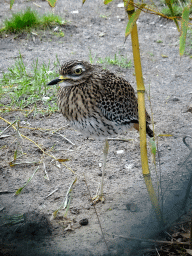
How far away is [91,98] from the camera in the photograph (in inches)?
120

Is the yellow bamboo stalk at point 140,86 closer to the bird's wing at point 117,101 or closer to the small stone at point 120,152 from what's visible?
the bird's wing at point 117,101

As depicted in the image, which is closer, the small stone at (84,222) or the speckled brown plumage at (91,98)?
the small stone at (84,222)

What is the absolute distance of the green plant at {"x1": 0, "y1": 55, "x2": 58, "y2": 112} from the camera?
459 centimetres

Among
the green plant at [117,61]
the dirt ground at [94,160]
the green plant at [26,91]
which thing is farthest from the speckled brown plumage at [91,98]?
the green plant at [117,61]

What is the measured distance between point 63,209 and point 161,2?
5.37 meters

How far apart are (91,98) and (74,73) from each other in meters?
0.28

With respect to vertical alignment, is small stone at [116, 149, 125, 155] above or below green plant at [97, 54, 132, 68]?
below

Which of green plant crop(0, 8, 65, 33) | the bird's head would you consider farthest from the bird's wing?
green plant crop(0, 8, 65, 33)

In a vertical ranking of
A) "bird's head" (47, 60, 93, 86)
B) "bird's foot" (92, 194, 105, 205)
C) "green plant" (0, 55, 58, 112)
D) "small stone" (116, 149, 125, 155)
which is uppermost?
"bird's head" (47, 60, 93, 86)

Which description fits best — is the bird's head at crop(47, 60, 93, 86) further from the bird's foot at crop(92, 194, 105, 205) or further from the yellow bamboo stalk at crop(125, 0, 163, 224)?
the bird's foot at crop(92, 194, 105, 205)

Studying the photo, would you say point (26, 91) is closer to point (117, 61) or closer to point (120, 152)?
point (117, 61)

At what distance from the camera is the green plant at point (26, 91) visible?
4590mm

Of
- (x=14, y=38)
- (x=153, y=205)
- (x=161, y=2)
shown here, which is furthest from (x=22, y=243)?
(x=161, y=2)

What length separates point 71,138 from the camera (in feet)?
13.5
